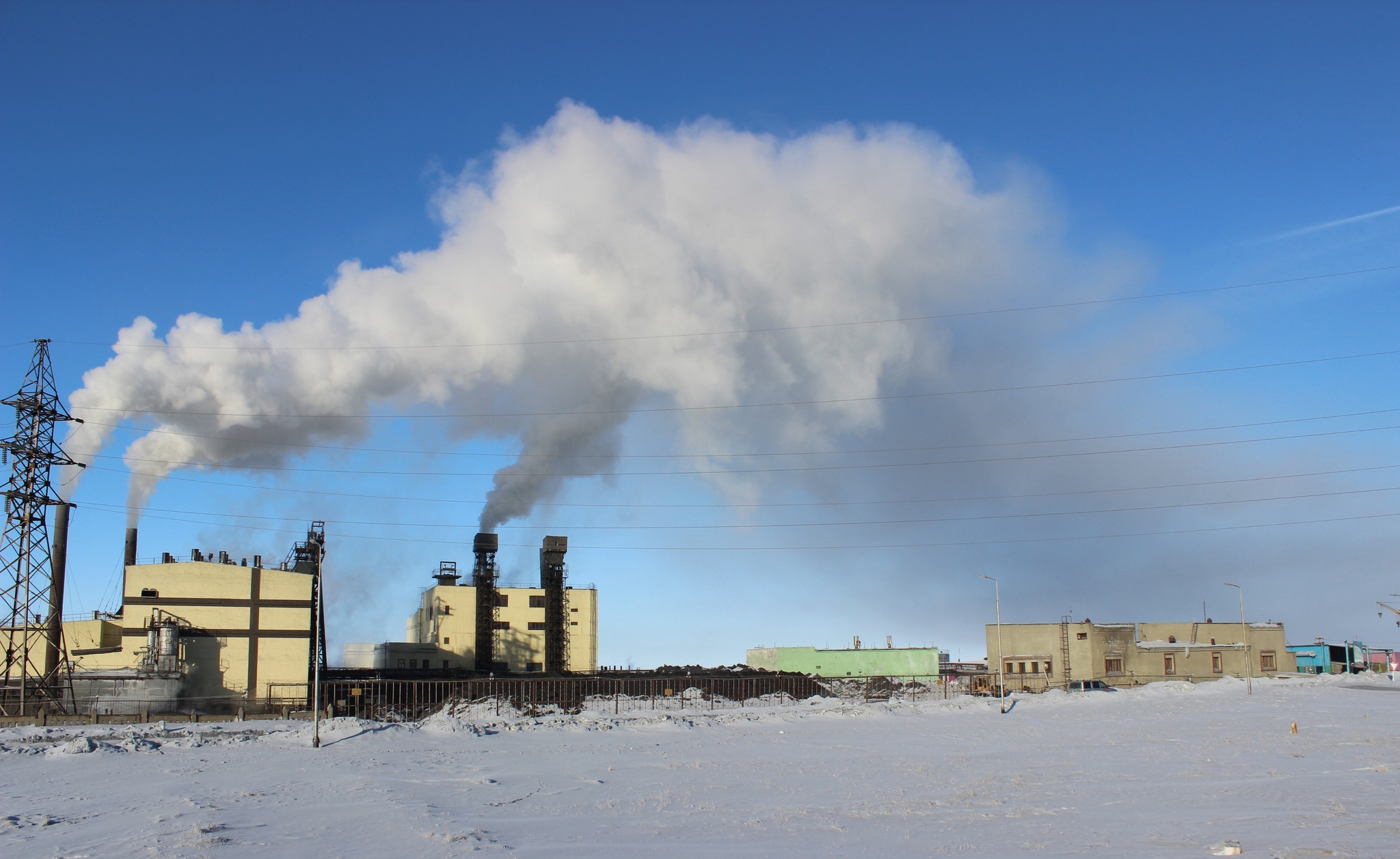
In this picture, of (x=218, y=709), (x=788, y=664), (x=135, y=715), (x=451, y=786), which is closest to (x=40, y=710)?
(x=135, y=715)

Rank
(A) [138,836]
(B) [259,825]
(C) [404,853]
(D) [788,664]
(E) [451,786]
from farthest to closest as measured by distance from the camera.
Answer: (D) [788,664]
(E) [451,786]
(B) [259,825]
(A) [138,836]
(C) [404,853]

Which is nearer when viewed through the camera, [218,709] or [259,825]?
[259,825]

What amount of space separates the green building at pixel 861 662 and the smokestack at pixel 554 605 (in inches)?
1015

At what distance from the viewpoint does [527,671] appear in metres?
87.2

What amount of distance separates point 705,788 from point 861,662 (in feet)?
244

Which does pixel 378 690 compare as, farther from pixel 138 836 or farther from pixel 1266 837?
pixel 1266 837

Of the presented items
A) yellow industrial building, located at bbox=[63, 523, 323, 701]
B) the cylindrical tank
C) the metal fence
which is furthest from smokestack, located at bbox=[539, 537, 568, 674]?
the cylindrical tank

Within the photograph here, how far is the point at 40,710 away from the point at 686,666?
55.8 meters

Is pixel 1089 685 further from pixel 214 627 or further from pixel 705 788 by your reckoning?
pixel 214 627

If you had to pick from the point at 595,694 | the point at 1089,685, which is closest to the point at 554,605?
the point at 595,694

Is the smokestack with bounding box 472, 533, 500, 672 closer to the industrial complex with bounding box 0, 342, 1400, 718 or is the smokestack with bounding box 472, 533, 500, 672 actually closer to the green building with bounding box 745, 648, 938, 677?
the industrial complex with bounding box 0, 342, 1400, 718

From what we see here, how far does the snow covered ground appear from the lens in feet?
66.3

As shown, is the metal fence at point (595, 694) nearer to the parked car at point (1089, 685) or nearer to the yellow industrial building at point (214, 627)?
the yellow industrial building at point (214, 627)

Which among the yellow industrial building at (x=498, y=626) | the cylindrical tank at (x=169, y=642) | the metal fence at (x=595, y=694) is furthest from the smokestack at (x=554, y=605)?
the cylindrical tank at (x=169, y=642)
